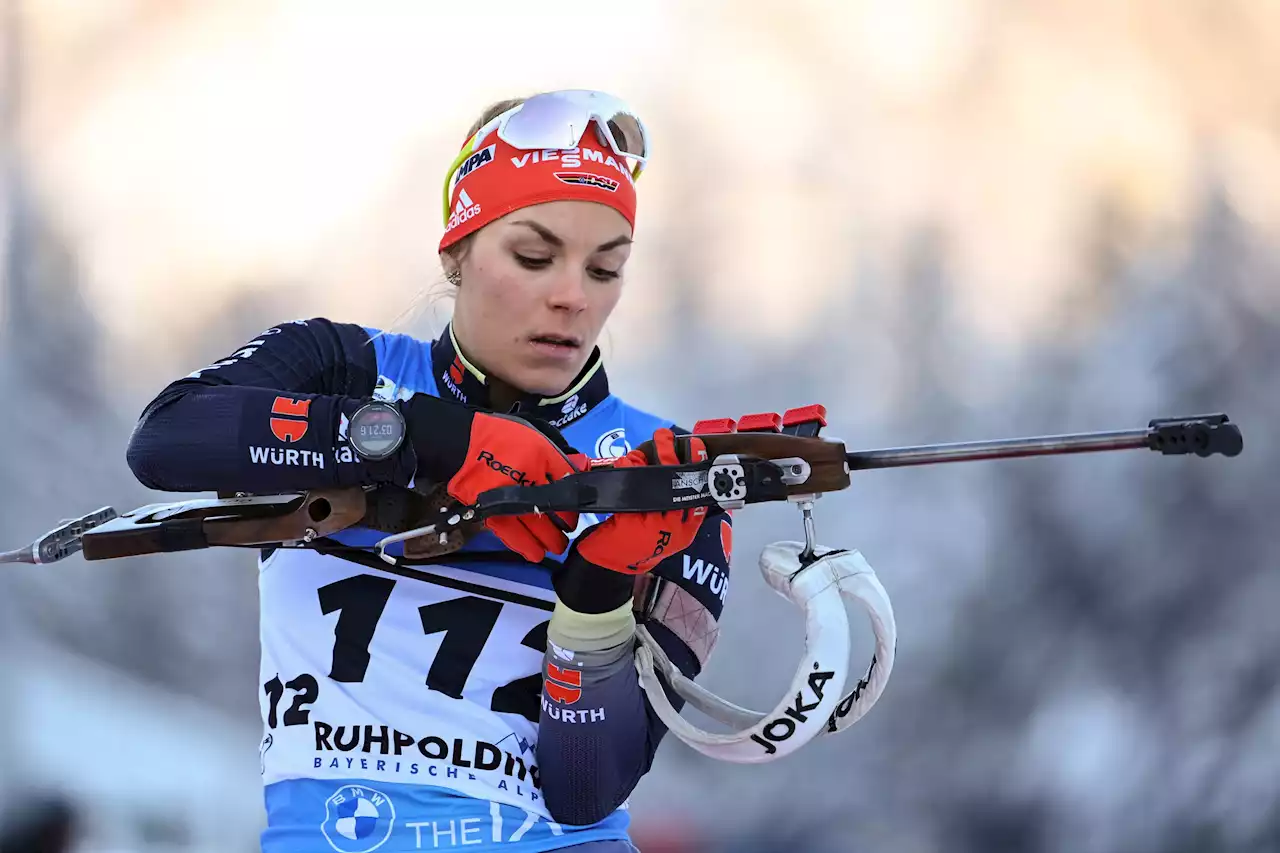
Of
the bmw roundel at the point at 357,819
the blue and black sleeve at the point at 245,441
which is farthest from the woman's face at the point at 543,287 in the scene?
the bmw roundel at the point at 357,819

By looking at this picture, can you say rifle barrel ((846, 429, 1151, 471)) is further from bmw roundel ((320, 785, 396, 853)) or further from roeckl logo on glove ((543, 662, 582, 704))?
bmw roundel ((320, 785, 396, 853))

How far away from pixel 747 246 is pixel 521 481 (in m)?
1.74

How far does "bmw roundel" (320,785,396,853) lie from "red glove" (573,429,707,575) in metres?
0.38

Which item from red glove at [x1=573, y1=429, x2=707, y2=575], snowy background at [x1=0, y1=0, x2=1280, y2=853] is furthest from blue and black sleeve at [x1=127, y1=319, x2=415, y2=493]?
snowy background at [x1=0, y1=0, x2=1280, y2=853]

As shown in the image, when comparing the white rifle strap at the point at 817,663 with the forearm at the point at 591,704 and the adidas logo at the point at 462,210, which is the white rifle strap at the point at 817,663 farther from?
the adidas logo at the point at 462,210

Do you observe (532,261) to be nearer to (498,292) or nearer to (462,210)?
(498,292)

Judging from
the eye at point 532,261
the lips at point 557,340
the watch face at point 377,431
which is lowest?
the watch face at point 377,431

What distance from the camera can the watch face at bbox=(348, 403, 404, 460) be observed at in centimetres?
131

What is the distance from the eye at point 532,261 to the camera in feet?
4.86

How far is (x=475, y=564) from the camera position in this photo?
1.51 meters

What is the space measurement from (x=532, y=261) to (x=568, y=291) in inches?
2.5

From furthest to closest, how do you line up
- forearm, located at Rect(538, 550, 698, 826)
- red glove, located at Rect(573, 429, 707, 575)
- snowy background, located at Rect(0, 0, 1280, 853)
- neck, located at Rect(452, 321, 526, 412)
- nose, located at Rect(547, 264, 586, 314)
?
snowy background, located at Rect(0, 0, 1280, 853) → neck, located at Rect(452, 321, 526, 412) → nose, located at Rect(547, 264, 586, 314) → forearm, located at Rect(538, 550, 698, 826) → red glove, located at Rect(573, 429, 707, 575)

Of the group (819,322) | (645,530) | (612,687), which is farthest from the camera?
(819,322)

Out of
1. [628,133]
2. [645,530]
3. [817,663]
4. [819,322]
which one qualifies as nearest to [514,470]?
[645,530]
